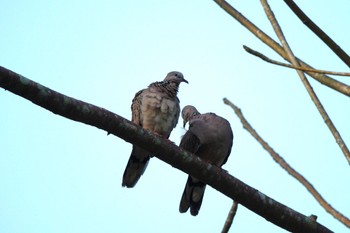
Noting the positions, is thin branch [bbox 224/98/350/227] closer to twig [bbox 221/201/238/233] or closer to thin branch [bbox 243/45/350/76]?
thin branch [bbox 243/45/350/76]

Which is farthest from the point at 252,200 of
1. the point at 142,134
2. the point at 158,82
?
the point at 158,82

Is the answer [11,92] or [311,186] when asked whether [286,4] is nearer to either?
[311,186]

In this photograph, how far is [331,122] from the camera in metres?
2.09

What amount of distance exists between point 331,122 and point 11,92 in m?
1.60

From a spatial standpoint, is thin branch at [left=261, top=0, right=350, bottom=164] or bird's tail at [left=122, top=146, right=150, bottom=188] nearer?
thin branch at [left=261, top=0, right=350, bottom=164]

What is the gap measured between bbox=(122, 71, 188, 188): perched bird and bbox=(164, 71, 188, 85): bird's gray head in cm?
45

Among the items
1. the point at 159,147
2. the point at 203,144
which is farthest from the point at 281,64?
the point at 203,144

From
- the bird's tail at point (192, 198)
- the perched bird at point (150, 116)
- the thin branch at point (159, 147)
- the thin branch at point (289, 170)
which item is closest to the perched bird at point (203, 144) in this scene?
the bird's tail at point (192, 198)

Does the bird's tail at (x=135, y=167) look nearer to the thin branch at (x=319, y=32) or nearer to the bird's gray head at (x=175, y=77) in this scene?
the bird's gray head at (x=175, y=77)

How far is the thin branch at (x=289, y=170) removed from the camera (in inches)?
77.7

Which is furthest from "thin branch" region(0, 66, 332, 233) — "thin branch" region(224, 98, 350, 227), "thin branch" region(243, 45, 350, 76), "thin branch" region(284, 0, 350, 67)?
"thin branch" region(284, 0, 350, 67)

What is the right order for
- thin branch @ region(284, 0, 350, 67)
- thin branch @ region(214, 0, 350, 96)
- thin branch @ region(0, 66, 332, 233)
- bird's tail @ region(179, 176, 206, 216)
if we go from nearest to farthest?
thin branch @ region(284, 0, 350, 67), thin branch @ region(214, 0, 350, 96), thin branch @ region(0, 66, 332, 233), bird's tail @ region(179, 176, 206, 216)

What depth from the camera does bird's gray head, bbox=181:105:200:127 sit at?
22.0ft

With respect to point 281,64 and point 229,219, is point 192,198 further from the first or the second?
point 281,64
